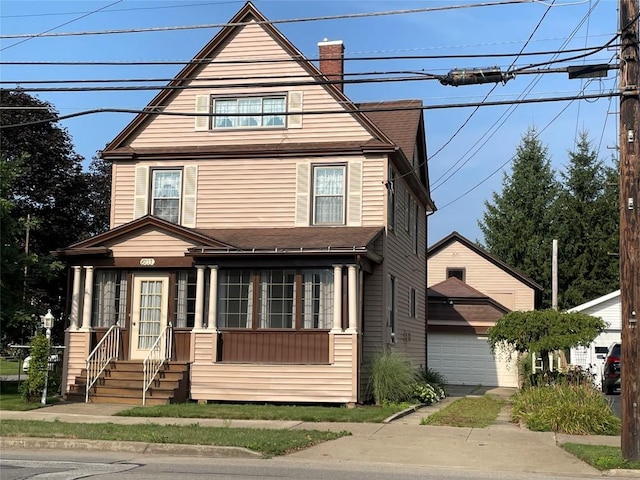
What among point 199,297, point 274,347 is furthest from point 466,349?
point 199,297

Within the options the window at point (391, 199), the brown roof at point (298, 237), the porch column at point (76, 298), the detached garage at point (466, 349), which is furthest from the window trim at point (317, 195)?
the detached garage at point (466, 349)

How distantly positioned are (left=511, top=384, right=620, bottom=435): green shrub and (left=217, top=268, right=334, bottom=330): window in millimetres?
5226

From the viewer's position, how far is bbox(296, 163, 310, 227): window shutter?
65.4 ft

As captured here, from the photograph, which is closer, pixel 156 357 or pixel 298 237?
pixel 156 357

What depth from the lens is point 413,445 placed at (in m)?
12.0

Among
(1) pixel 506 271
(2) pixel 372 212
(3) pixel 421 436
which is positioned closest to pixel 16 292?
(2) pixel 372 212

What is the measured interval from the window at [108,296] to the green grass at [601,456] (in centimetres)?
1168

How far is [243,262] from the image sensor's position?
18125mm

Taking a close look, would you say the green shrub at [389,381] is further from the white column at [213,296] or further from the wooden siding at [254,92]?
the wooden siding at [254,92]

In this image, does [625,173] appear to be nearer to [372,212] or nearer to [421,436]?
[421,436]

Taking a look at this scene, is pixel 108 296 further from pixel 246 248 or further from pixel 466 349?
pixel 466 349

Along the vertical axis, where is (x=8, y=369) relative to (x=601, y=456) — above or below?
below

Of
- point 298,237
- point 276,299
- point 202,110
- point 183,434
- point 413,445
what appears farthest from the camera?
point 202,110

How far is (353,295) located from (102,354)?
6.31 m
